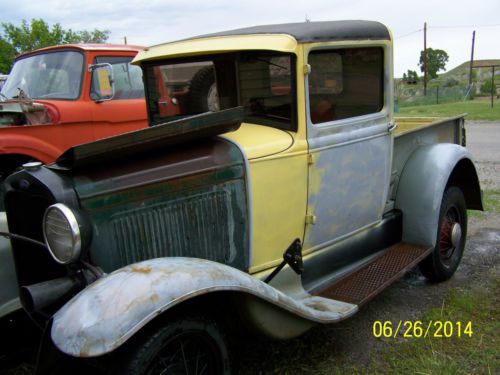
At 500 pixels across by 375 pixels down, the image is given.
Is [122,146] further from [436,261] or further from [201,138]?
[436,261]

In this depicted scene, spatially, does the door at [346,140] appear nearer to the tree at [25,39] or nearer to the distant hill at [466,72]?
the tree at [25,39]

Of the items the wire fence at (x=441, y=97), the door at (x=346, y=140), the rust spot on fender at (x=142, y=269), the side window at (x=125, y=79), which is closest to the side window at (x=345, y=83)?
the door at (x=346, y=140)

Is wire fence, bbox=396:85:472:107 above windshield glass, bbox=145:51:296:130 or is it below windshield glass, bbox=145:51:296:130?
below

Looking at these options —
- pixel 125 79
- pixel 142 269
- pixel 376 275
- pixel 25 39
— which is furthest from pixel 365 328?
pixel 25 39

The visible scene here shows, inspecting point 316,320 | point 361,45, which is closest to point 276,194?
point 316,320

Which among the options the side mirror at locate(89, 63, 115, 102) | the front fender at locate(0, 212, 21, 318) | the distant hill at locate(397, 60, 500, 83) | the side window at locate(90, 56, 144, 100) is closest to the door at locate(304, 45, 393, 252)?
the front fender at locate(0, 212, 21, 318)

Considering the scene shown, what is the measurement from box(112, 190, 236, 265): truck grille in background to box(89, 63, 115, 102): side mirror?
3.07m

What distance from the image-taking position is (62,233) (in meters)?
1.92

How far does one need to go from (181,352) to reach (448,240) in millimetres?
Result: 2449

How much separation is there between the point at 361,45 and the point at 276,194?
1.08m

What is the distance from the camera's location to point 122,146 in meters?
2.01

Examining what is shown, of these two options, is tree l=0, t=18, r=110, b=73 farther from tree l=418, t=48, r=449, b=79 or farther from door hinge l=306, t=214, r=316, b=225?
tree l=418, t=48, r=449, b=79

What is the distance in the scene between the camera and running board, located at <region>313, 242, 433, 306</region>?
2.67 m

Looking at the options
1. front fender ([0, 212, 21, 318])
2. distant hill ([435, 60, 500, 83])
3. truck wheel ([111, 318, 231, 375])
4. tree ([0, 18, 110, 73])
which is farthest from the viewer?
distant hill ([435, 60, 500, 83])
